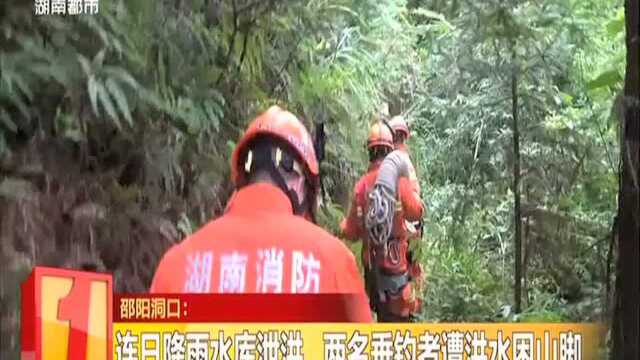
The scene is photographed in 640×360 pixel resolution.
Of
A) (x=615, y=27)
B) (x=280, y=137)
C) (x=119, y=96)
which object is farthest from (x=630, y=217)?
(x=119, y=96)

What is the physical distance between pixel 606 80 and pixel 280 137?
0.60 metres

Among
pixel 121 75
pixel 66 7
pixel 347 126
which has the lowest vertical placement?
pixel 347 126

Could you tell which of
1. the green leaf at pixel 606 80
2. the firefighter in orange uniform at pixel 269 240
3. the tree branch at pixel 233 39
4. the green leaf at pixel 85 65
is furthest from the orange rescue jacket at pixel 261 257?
the green leaf at pixel 606 80

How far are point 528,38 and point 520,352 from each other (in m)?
0.57

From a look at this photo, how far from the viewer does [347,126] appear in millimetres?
1819

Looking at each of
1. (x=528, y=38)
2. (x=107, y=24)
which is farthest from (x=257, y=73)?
(x=528, y=38)

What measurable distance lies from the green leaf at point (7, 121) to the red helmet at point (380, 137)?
2.16ft

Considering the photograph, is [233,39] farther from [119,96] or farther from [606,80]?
[606,80]

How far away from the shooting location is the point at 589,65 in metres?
1.82

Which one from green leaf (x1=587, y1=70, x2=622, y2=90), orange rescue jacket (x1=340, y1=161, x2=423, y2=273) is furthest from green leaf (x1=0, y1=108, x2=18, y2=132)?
green leaf (x1=587, y1=70, x2=622, y2=90)

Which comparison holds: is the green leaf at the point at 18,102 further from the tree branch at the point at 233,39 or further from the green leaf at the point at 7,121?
the tree branch at the point at 233,39

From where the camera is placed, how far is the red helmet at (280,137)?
1.80 metres

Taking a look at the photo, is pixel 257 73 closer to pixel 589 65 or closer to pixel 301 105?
pixel 301 105

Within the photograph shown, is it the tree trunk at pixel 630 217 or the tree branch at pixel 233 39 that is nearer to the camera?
the tree trunk at pixel 630 217
